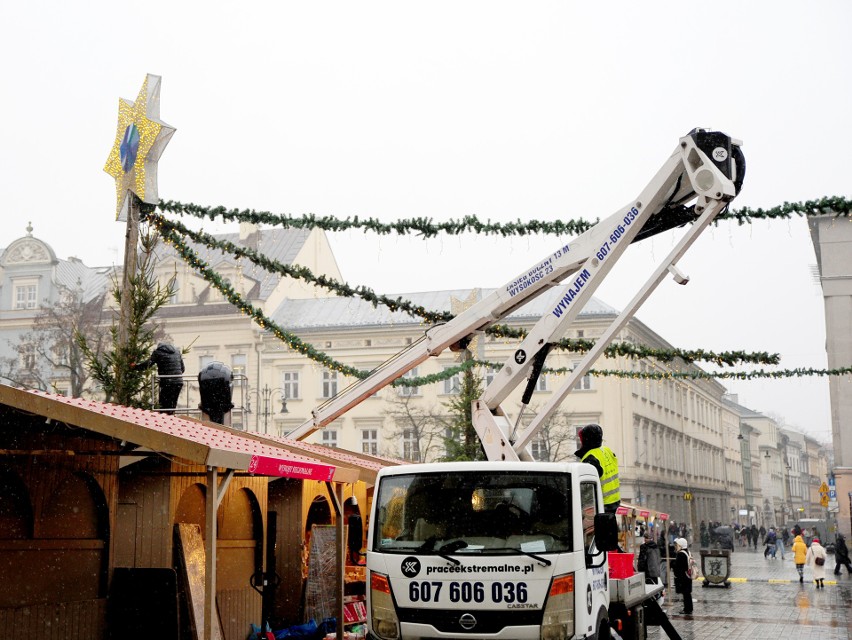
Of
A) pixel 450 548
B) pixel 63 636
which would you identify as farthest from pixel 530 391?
pixel 63 636

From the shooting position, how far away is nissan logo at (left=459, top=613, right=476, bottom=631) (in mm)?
8938

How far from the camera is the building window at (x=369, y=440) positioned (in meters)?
65.1

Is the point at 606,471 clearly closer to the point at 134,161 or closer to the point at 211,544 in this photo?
the point at 211,544

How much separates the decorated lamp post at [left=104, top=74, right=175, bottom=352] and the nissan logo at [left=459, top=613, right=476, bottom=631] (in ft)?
31.9

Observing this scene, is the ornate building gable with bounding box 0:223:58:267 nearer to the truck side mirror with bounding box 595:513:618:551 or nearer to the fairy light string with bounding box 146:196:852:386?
the fairy light string with bounding box 146:196:852:386

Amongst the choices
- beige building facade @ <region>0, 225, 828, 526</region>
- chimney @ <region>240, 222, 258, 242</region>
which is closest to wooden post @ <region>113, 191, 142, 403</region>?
beige building facade @ <region>0, 225, 828, 526</region>

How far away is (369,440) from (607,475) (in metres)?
55.2

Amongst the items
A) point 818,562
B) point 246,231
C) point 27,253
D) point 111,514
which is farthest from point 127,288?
point 27,253

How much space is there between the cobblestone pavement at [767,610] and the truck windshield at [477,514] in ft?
25.2

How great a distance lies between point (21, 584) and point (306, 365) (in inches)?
2234

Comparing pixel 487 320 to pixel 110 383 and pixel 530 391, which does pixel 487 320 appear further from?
pixel 110 383

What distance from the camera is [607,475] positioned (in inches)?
432

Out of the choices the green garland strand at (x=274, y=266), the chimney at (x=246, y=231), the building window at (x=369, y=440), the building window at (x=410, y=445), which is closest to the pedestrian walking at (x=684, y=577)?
the green garland strand at (x=274, y=266)

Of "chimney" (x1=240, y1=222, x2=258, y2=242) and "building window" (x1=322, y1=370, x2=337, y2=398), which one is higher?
"chimney" (x1=240, y1=222, x2=258, y2=242)
